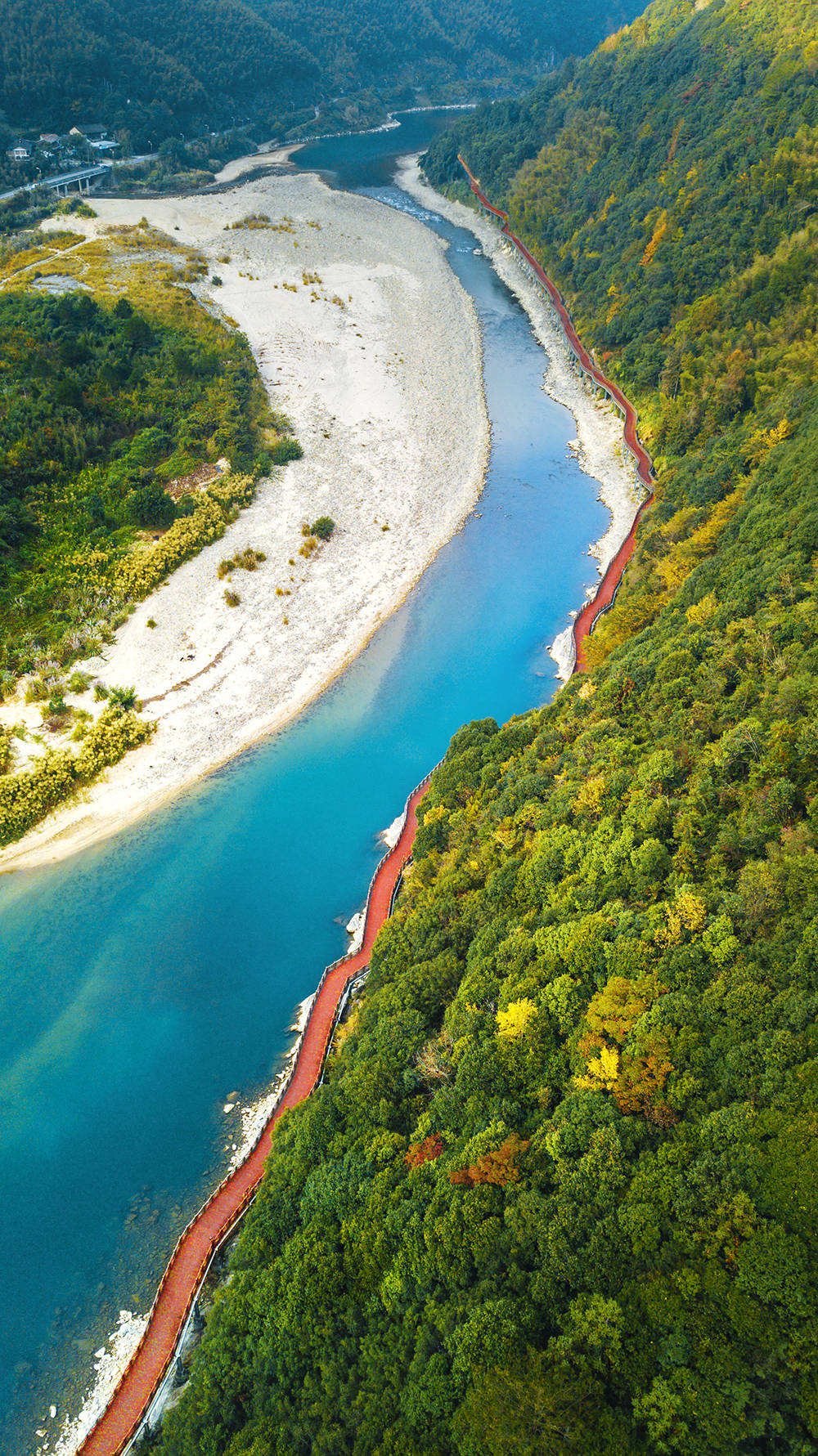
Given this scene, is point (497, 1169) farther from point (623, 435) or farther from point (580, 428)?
point (580, 428)

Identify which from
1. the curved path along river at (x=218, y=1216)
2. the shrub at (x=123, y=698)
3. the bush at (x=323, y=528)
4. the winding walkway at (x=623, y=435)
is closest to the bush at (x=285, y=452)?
the bush at (x=323, y=528)

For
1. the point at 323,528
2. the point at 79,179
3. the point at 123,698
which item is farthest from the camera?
the point at 79,179

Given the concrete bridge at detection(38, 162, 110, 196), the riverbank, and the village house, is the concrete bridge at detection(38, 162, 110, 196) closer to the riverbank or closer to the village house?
the village house

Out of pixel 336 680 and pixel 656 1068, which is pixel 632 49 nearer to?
pixel 336 680

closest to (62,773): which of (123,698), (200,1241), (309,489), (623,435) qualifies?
(123,698)

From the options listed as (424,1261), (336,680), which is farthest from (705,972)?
(336,680)

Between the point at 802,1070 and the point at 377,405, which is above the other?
the point at 377,405
